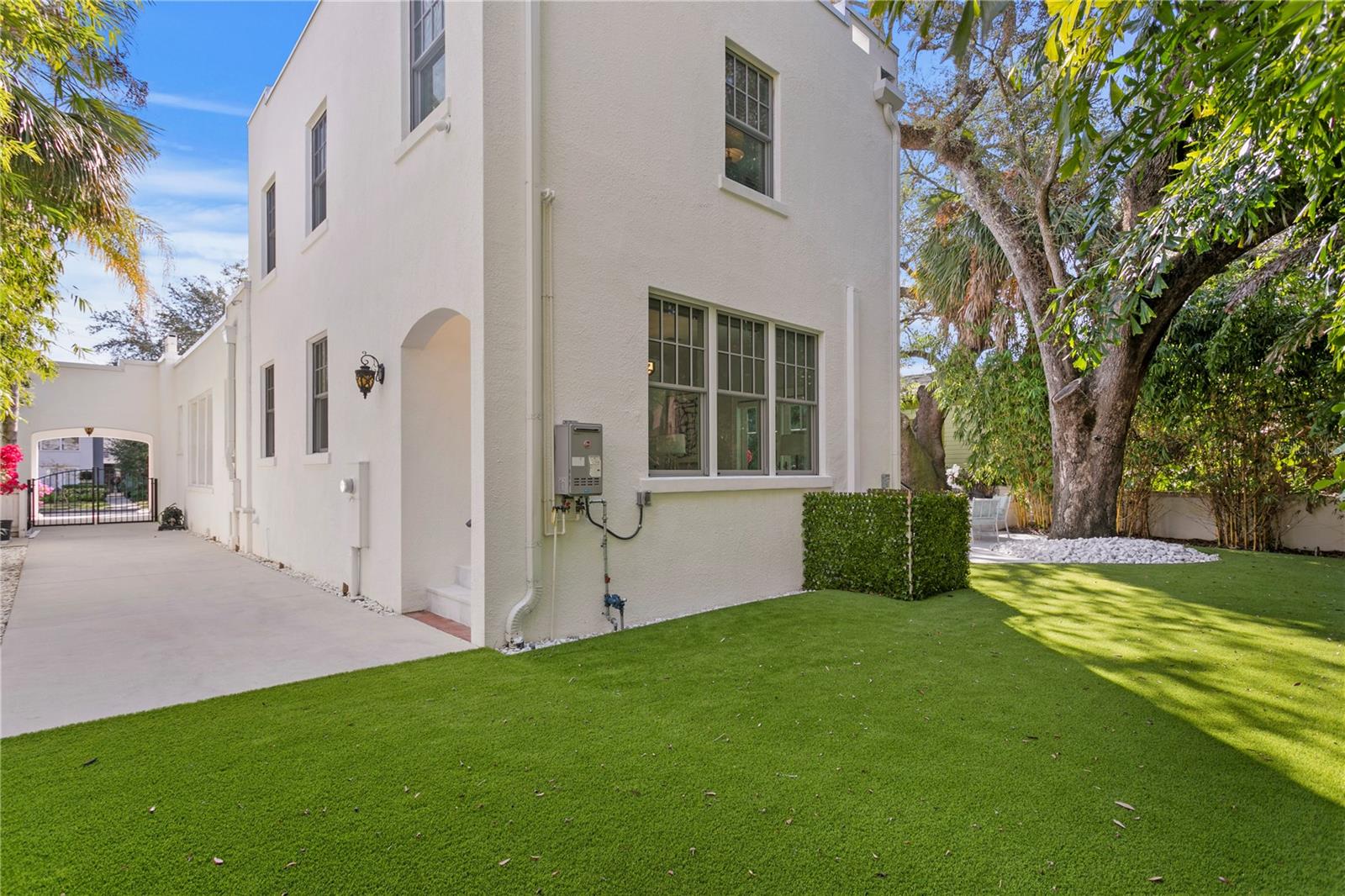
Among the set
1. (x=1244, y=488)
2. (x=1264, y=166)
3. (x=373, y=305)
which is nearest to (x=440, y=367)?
(x=373, y=305)

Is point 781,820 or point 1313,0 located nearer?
point 1313,0

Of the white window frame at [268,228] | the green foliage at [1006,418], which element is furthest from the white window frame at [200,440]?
the green foliage at [1006,418]

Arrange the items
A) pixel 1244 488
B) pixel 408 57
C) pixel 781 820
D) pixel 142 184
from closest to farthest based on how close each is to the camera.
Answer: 1. pixel 781 820
2. pixel 408 57
3. pixel 142 184
4. pixel 1244 488

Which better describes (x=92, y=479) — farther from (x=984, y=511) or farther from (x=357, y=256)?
(x=984, y=511)

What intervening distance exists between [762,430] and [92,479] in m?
21.8

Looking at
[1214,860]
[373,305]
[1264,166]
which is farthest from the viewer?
[373,305]

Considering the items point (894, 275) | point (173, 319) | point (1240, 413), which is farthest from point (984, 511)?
point (173, 319)

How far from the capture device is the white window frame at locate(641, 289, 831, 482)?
19.2 ft

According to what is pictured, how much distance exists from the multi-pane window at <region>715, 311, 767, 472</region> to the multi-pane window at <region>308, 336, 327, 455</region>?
464 centimetres

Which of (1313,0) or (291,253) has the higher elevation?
(291,253)

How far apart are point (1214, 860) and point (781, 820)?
1.43 m

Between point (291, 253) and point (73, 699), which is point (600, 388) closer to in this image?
point (73, 699)

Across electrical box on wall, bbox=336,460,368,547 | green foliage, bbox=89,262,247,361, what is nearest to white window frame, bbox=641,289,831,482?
electrical box on wall, bbox=336,460,368,547

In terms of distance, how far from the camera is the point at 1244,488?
10039 millimetres
